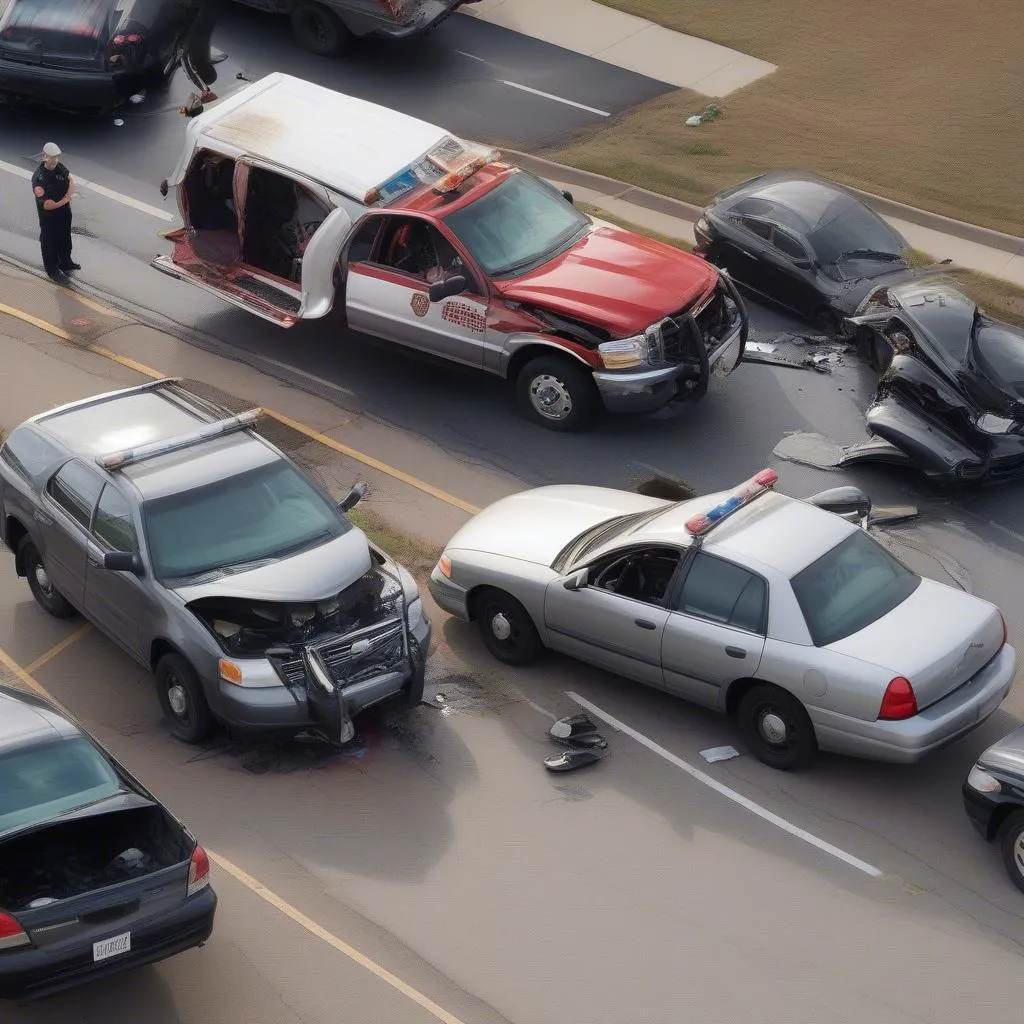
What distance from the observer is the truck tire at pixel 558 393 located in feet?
45.7

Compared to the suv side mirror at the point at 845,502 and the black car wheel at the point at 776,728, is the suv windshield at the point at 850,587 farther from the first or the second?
the suv side mirror at the point at 845,502

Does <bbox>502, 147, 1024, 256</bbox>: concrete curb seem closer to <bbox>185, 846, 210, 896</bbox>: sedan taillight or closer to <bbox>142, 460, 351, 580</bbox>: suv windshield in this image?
<bbox>142, 460, 351, 580</bbox>: suv windshield

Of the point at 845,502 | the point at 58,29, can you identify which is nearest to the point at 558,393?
the point at 845,502

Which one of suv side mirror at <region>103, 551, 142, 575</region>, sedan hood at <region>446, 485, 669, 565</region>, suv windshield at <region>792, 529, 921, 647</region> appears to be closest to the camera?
suv windshield at <region>792, 529, 921, 647</region>

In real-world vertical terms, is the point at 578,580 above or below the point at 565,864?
above

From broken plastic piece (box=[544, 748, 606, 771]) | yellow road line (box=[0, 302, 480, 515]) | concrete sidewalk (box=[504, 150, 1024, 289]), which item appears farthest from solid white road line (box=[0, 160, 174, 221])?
broken plastic piece (box=[544, 748, 606, 771])

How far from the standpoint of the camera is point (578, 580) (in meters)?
10.8

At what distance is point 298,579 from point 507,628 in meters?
1.67

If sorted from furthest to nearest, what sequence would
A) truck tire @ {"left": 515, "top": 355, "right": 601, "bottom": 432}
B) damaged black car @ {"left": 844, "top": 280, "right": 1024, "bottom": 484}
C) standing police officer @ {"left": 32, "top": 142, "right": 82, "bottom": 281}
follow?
standing police officer @ {"left": 32, "top": 142, "right": 82, "bottom": 281}
truck tire @ {"left": 515, "top": 355, "right": 601, "bottom": 432}
damaged black car @ {"left": 844, "top": 280, "right": 1024, "bottom": 484}

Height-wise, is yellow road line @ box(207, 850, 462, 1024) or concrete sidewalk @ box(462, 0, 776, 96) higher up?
concrete sidewalk @ box(462, 0, 776, 96)

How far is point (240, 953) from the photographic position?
8.93 m

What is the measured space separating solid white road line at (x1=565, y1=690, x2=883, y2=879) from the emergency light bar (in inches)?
123

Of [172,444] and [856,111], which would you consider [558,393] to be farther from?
[856,111]

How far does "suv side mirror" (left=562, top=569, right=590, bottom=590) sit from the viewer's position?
10773 mm
